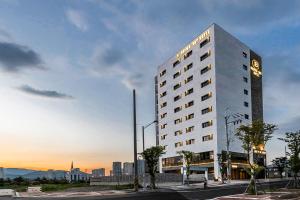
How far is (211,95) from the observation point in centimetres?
10981

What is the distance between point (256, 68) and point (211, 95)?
74.4ft

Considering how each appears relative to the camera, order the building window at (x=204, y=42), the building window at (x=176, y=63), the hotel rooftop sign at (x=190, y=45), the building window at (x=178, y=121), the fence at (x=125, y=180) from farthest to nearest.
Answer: the building window at (x=176, y=63) → the building window at (x=178, y=121) → the hotel rooftop sign at (x=190, y=45) → the building window at (x=204, y=42) → the fence at (x=125, y=180)

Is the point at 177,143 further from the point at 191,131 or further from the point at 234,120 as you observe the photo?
the point at 234,120

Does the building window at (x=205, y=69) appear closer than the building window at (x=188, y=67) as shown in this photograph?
Yes

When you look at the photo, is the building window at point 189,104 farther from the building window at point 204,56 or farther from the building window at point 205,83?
the building window at point 204,56

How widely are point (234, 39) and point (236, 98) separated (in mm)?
16810

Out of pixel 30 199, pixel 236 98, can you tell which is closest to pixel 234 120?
pixel 236 98

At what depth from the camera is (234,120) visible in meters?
112

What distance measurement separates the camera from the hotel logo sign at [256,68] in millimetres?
122644

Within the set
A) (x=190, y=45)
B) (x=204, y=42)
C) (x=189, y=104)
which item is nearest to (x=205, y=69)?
(x=204, y=42)

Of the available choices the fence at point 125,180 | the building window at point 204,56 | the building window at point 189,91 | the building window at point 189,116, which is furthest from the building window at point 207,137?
the fence at point 125,180

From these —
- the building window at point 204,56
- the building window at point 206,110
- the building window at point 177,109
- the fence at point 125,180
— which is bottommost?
the fence at point 125,180

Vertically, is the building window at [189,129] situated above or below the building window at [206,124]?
below

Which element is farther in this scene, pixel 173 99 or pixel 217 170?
pixel 173 99
